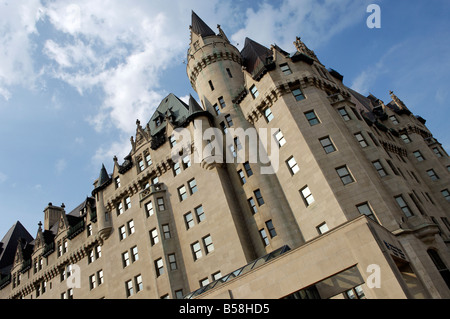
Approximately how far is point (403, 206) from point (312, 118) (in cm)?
1147

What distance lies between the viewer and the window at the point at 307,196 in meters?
31.6

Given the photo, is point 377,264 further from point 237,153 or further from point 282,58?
point 282,58

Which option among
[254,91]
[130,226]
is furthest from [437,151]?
[130,226]

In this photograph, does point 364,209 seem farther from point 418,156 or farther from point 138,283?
point 138,283

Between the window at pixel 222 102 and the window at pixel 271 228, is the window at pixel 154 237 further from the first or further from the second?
the window at pixel 222 102

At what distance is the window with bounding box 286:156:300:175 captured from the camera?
1319 inches

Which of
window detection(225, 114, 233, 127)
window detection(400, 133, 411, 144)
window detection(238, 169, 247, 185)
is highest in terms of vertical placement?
window detection(225, 114, 233, 127)

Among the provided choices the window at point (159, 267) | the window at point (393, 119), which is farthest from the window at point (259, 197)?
the window at point (393, 119)

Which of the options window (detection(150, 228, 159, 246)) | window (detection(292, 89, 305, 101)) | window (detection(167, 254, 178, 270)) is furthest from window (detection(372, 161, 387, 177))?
window (detection(150, 228, 159, 246))

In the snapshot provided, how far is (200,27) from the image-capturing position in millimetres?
53531

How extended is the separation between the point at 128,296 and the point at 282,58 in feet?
105

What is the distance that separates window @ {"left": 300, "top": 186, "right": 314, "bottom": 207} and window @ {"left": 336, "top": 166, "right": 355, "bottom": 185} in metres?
3.09

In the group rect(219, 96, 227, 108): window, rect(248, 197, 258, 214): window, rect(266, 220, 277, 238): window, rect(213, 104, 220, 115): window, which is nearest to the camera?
rect(266, 220, 277, 238): window

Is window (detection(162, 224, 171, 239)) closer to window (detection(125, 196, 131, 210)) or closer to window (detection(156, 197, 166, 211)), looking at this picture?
window (detection(156, 197, 166, 211))
